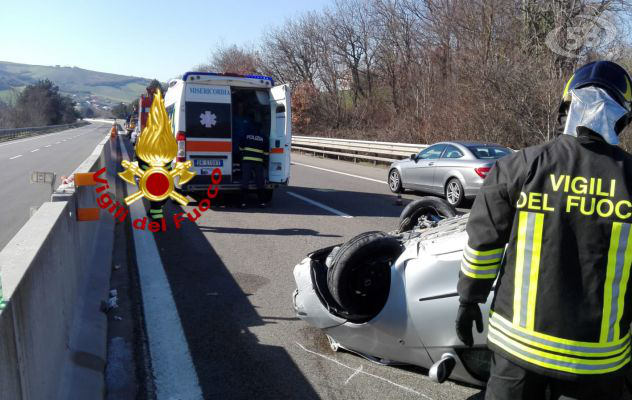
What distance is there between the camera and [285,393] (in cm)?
376

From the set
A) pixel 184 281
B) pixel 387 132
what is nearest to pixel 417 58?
pixel 387 132

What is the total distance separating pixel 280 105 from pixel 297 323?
284 inches

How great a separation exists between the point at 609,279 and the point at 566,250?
0.20 m

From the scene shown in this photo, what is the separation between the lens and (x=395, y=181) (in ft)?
47.8

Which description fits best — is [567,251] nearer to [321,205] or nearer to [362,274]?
[362,274]

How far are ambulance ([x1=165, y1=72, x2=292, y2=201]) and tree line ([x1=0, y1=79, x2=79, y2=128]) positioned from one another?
157 ft

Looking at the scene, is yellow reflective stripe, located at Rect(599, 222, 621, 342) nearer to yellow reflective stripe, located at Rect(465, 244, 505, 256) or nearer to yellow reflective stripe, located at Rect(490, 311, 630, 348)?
yellow reflective stripe, located at Rect(490, 311, 630, 348)

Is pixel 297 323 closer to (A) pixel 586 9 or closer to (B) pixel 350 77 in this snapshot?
(A) pixel 586 9

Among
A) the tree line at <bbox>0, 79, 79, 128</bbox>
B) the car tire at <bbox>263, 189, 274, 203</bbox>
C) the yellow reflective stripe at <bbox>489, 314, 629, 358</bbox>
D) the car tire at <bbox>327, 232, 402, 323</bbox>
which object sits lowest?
the car tire at <bbox>263, 189, 274, 203</bbox>

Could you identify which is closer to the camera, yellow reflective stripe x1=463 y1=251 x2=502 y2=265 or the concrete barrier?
yellow reflective stripe x1=463 y1=251 x2=502 y2=265

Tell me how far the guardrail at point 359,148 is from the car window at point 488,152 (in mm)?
5917

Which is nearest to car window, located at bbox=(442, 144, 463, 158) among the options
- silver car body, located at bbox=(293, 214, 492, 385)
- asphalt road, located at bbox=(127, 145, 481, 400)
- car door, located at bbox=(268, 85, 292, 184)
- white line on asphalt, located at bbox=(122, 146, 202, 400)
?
asphalt road, located at bbox=(127, 145, 481, 400)

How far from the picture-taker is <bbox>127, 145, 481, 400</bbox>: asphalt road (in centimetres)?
384

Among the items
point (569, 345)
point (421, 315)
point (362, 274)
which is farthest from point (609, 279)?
point (362, 274)
